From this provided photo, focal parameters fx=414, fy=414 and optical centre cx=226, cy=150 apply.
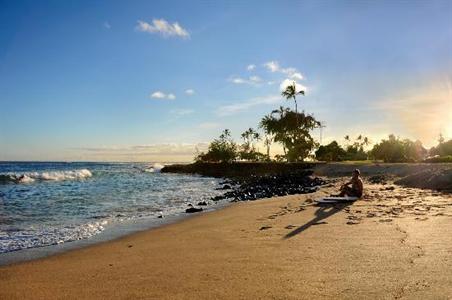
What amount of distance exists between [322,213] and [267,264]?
247 inches

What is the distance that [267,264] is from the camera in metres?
6.62

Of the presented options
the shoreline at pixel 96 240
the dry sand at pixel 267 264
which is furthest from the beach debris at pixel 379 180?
the dry sand at pixel 267 264

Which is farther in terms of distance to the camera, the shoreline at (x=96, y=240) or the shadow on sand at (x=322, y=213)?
the shadow on sand at (x=322, y=213)

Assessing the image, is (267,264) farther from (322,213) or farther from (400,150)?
(400,150)

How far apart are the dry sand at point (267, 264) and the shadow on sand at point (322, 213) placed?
68mm

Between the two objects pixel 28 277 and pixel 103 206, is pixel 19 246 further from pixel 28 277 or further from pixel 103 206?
pixel 103 206

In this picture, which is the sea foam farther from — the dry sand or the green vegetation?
the dry sand

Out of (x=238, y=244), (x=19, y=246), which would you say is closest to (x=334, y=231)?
(x=238, y=244)

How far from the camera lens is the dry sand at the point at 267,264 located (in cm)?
532

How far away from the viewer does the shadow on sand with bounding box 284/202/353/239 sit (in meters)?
9.54

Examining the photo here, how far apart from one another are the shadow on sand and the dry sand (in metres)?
0.07

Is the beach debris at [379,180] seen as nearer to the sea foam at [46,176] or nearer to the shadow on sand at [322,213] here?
the shadow on sand at [322,213]

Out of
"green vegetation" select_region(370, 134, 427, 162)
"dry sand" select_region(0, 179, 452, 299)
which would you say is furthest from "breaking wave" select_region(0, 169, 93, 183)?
"dry sand" select_region(0, 179, 452, 299)

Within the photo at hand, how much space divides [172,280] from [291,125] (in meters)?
73.8
